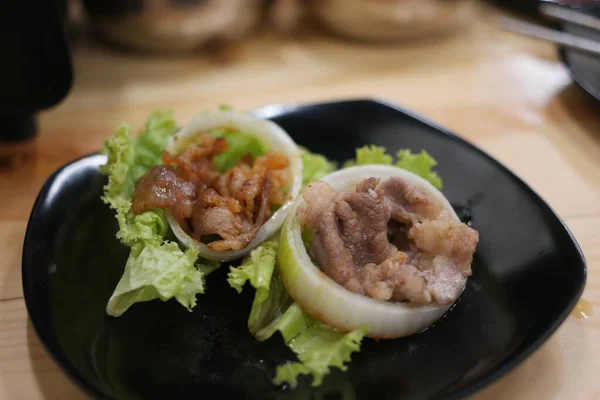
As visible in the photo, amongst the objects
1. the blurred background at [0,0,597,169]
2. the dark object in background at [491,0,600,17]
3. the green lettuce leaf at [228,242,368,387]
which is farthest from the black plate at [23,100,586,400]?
the dark object in background at [491,0,600,17]

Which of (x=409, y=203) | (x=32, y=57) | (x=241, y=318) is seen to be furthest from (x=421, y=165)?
(x=32, y=57)

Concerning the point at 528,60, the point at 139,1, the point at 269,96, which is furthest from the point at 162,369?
the point at 528,60

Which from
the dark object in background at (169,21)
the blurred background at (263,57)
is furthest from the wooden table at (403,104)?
the dark object in background at (169,21)

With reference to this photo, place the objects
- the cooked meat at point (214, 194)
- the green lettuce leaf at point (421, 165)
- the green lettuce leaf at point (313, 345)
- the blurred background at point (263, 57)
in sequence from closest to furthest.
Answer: the green lettuce leaf at point (313, 345) → the cooked meat at point (214, 194) → the green lettuce leaf at point (421, 165) → the blurred background at point (263, 57)

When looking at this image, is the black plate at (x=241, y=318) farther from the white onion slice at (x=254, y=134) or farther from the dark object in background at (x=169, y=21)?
the dark object in background at (x=169, y=21)

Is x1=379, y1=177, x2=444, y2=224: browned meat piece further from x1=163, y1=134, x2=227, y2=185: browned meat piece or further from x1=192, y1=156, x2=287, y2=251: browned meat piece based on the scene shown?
x1=163, y1=134, x2=227, y2=185: browned meat piece

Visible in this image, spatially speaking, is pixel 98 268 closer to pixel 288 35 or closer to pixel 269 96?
pixel 269 96

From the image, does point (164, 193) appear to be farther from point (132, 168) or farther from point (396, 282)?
point (396, 282)
